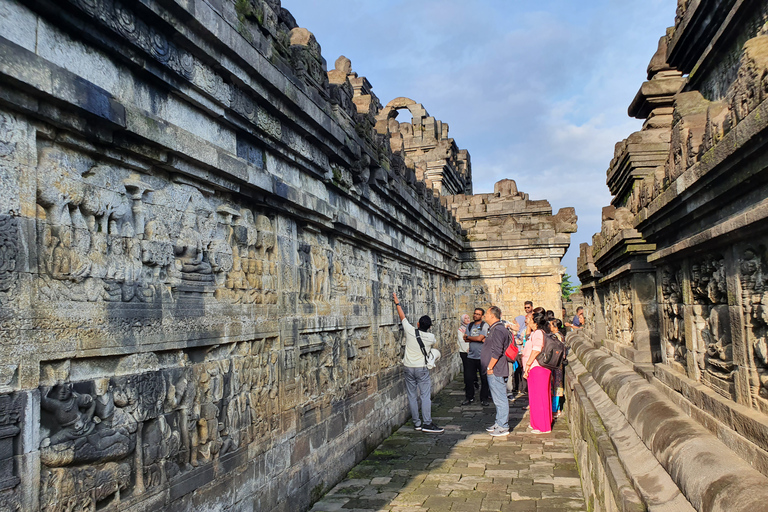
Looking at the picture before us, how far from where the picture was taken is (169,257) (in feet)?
11.4

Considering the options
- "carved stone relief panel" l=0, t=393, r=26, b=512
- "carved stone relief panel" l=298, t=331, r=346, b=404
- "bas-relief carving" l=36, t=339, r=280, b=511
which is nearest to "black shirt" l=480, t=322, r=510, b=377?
"carved stone relief panel" l=298, t=331, r=346, b=404

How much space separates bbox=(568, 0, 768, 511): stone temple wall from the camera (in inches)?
89.2

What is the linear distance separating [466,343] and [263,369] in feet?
22.7

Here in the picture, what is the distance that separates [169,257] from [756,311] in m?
3.05

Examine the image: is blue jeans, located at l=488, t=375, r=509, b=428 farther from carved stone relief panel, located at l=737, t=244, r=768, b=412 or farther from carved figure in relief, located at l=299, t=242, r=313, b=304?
carved stone relief panel, located at l=737, t=244, r=768, b=412

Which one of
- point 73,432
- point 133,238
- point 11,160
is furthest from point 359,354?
point 11,160

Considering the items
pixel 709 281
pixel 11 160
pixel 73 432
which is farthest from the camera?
pixel 709 281

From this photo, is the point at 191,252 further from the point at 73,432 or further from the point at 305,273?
the point at 305,273

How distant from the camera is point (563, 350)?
8.39m

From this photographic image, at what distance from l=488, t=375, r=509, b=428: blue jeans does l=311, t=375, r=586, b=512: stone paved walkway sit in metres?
0.23

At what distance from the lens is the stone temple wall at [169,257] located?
253 cm

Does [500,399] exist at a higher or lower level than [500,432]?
higher

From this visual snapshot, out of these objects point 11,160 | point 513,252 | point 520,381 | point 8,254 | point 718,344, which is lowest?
point 520,381

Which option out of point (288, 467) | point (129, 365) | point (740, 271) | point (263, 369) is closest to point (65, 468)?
point (129, 365)
